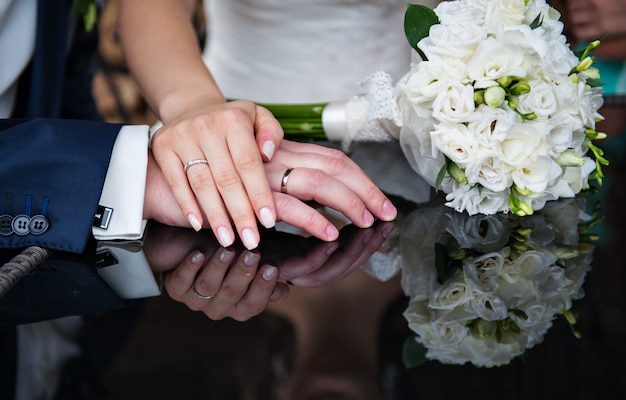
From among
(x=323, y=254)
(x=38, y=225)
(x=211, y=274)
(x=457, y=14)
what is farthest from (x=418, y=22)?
(x=38, y=225)

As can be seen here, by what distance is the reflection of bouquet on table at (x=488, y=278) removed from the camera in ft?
2.29

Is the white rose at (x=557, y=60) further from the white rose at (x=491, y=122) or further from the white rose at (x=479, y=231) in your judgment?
the white rose at (x=479, y=231)

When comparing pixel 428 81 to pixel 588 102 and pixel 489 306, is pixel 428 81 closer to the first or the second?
pixel 588 102

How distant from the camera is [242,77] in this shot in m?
1.90

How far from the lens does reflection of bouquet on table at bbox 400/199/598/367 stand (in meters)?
0.70

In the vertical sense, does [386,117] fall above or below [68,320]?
below

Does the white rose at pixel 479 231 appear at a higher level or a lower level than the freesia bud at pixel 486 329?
lower

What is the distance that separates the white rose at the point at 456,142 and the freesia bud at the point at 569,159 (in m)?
Answer: 0.13

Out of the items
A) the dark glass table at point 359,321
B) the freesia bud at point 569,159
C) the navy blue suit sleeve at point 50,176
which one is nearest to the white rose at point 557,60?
the freesia bud at point 569,159

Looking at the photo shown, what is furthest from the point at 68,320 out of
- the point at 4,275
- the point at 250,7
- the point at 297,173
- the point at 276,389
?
the point at 250,7

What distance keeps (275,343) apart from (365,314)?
112 millimetres

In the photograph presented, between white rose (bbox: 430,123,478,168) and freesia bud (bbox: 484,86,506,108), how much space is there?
5cm

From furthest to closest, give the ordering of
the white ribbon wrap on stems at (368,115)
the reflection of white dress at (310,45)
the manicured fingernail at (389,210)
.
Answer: the reflection of white dress at (310,45), the white ribbon wrap on stems at (368,115), the manicured fingernail at (389,210)

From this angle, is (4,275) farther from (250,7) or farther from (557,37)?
(250,7)
